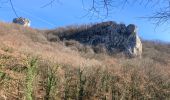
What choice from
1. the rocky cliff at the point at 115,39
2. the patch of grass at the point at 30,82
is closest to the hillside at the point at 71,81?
the patch of grass at the point at 30,82

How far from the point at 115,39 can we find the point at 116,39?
0.14 metres

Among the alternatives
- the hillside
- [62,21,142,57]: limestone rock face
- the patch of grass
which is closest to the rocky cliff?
[62,21,142,57]: limestone rock face

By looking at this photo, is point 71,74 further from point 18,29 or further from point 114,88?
point 18,29

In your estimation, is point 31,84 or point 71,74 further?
point 71,74

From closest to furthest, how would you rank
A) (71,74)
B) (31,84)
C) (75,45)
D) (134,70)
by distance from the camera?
(31,84)
(71,74)
(134,70)
(75,45)

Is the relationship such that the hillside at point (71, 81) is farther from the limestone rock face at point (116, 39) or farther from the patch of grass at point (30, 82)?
the limestone rock face at point (116, 39)

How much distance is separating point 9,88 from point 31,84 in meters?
1.10

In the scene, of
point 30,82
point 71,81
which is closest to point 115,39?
point 71,81

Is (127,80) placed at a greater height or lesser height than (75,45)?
lesser

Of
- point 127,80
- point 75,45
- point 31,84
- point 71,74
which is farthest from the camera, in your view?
point 75,45

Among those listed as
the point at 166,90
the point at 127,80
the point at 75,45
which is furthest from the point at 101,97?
the point at 75,45

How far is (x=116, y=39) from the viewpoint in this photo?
49.0 meters

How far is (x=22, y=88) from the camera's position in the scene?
1658 cm

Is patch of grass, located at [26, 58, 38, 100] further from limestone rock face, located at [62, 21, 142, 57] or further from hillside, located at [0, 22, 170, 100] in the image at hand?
limestone rock face, located at [62, 21, 142, 57]
